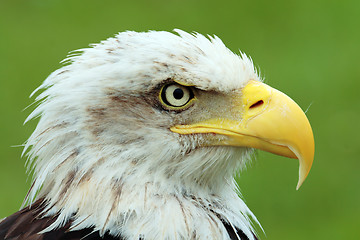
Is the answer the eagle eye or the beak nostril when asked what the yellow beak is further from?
the eagle eye

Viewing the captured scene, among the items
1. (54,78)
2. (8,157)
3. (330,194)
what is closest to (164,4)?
(8,157)

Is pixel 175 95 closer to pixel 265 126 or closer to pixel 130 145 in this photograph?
pixel 130 145

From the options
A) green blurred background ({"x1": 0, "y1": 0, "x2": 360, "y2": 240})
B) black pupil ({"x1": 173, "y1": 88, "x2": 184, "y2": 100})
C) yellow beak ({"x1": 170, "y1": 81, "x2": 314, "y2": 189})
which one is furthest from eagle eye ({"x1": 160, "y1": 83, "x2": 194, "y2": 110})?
green blurred background ({"x1": 0, "y1": 0, "x2": 360, "y2": 240})

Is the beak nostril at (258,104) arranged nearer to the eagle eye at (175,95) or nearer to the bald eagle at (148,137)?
the bald eagle at (148,137)

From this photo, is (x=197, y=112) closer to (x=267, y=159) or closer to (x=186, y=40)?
(x=186, y=40)

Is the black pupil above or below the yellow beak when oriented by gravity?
above

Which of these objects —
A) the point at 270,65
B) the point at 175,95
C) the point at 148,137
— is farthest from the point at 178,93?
the point at 270,65

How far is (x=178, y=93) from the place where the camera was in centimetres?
383

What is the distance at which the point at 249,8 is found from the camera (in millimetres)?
12445

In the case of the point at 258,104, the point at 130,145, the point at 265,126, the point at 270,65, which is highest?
the point at 270,65

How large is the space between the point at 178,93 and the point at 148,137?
0.26 meters

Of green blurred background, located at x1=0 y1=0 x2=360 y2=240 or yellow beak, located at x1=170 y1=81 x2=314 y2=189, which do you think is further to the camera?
green blurred background, located at x1=0 y1=0 x2=360 y2=240

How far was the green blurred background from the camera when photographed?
847 cm

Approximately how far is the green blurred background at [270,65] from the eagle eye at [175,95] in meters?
4.10
